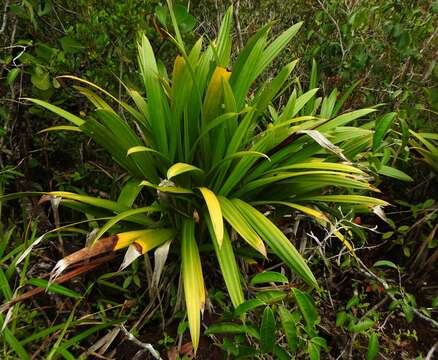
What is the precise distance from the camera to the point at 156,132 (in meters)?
1.79

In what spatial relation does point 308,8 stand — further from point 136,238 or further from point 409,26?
point 136,238

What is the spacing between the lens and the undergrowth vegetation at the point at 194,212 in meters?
1.55

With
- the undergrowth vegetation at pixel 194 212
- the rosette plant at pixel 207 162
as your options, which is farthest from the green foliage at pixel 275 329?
the rosette plant at pixel 207 162

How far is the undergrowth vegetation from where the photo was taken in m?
1.55

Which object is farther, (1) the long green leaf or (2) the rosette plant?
(2) the rosette plant

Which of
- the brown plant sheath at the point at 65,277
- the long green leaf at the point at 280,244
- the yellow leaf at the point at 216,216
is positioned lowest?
the brown plant sheath at the point at 65,277

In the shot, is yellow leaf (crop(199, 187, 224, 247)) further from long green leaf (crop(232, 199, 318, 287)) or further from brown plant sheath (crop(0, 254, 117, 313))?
brown plant sheath (crop(0, 254, 117, 313))

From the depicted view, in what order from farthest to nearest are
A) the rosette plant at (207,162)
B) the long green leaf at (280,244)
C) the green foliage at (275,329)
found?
the rosette plant at (207,162)
the long green leaf at (280,244)
the green foliage at (275,329)

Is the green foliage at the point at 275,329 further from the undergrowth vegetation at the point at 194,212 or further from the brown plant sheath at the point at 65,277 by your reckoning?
the brown plant sheath at the point at 65,277

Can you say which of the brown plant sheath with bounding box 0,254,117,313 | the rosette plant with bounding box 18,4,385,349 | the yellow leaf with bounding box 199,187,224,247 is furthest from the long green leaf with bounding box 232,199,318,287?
the brown plant sheath with bounding box 0,254,117,313

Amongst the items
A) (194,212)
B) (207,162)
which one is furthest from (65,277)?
(207,162)

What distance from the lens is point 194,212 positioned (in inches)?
68.4

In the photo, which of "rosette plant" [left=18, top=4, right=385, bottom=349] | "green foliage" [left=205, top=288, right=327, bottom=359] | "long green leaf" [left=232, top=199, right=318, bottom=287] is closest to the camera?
"green foliage" [left=205, top=288, right=327, bottom=359]

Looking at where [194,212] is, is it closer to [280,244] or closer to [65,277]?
[280,244]
